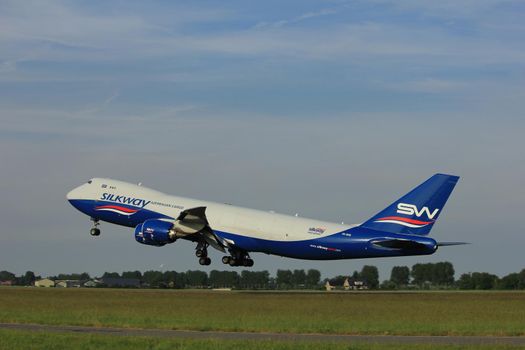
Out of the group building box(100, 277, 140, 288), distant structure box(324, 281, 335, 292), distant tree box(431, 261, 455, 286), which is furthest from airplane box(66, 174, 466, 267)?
distant tree box(431, 261, 455, 286)

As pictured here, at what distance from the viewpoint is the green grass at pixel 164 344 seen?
31.5m

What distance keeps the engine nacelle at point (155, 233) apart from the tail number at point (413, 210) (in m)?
19.3

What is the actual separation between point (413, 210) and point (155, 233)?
21.4 metres

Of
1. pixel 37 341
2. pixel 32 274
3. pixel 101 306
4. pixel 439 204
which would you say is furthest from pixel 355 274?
pixel 37 341

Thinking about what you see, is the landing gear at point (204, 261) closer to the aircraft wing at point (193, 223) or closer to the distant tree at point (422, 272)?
the aircraft wing at point (193, 223)

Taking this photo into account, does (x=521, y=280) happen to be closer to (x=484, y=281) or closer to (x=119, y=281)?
(x=484, y=281)

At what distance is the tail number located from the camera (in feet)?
210

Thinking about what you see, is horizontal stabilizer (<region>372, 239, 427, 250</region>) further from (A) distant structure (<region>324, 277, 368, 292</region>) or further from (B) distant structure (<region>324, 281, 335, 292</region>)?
(B) distant structure (<region>324, 281, 335, 292</region>)

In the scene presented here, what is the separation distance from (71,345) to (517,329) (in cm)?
2025

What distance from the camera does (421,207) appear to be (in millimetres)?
64250

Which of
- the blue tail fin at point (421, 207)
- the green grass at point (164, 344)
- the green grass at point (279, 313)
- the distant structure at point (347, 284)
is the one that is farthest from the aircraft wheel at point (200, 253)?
the green grass at point (164, 344)

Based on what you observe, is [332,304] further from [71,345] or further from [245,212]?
[71,345]

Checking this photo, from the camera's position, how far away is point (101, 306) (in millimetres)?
57031

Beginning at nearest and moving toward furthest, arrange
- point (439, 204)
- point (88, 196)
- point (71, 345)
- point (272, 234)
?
A: 1. point (71, 345)
2. point (439, 204)
3. point (272, 234)
4. point (88, 196)
